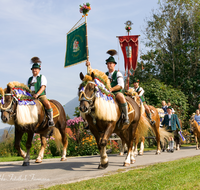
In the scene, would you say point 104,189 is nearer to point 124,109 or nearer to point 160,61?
point 124,109

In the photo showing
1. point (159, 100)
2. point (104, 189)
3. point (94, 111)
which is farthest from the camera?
point (159, 100)

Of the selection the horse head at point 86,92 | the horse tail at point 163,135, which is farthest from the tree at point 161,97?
the horse head at point 86,92

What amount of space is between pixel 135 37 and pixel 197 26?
14922mm

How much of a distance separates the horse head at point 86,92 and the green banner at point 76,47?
1402 mm

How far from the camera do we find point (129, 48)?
45.2 ft

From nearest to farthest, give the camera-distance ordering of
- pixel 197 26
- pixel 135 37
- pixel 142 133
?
pixel 142 133 → pixel 135 37 → pixel 197 26

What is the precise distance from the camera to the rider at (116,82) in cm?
719

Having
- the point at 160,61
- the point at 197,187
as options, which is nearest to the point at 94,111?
the point at 197,187

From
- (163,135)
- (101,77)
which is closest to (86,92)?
(101,77)

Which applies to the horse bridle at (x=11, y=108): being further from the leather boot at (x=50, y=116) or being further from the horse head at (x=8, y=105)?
the leather boot at (x=50, y=116)

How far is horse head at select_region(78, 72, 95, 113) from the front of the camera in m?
6.30

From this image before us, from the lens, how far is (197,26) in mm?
25578

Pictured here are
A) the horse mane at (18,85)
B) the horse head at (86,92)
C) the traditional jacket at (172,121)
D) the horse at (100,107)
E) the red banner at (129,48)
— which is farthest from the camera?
the red banner at (129,48)

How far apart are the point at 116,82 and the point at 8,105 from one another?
3.11 metres
